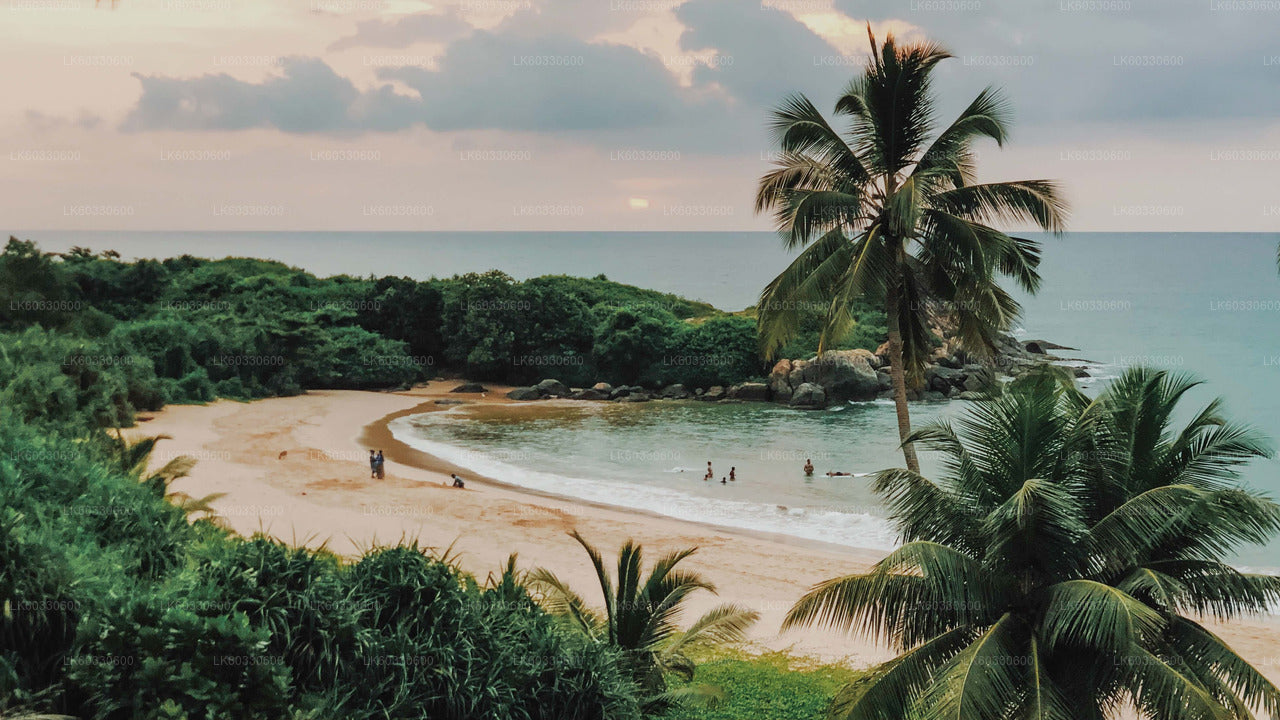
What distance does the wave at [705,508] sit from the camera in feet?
84.9

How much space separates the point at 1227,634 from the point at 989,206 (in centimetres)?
927

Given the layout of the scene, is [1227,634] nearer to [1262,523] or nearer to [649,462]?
[1262,523]

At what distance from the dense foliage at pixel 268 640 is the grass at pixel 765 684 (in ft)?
10.5

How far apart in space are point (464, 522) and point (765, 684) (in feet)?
40.2

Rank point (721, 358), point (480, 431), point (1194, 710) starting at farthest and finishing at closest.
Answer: point (721, 358), point (480, 431), point (1194, 710)

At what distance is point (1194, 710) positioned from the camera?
7289 millimetres

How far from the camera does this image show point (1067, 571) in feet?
27.9

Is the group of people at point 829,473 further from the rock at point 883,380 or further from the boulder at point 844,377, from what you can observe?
the rock at point 883,380

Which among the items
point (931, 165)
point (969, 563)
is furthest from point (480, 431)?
point (969, 563)

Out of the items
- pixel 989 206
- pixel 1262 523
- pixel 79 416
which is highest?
pixel 989 206

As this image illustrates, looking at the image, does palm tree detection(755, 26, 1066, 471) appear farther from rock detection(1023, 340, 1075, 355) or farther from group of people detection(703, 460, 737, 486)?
rock detection(1023, 340, 1075, 355)

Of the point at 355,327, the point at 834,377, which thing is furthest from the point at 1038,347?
the point at 355,327

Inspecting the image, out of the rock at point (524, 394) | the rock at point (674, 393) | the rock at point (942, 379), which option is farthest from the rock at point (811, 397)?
the rock at point (524, 394)

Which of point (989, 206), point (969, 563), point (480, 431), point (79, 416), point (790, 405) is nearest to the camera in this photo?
point (969, 563)
